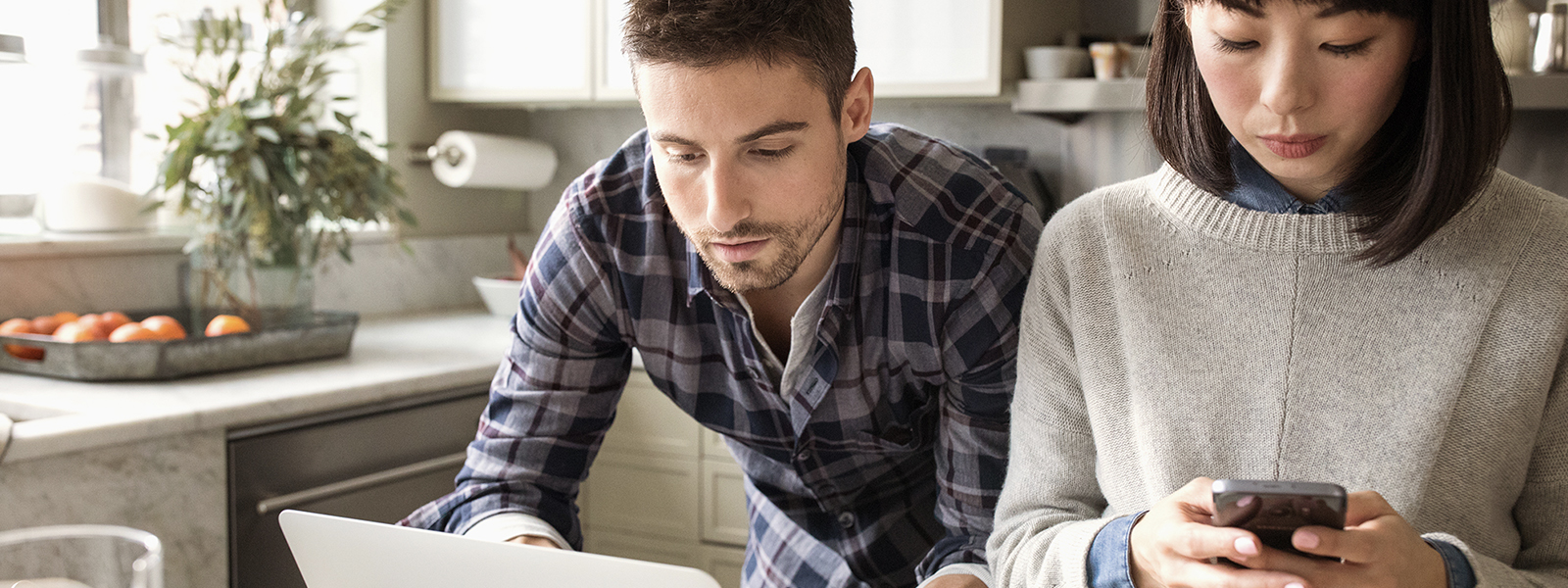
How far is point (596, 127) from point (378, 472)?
4.27ft

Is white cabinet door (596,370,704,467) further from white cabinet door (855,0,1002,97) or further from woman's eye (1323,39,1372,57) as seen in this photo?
woman's eye (1323,39,1372,57)

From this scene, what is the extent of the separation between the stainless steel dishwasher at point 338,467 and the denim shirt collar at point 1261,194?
1425 millimetres

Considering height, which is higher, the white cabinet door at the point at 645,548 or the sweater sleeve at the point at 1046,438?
the sweater sleeve at the point at 1046,438

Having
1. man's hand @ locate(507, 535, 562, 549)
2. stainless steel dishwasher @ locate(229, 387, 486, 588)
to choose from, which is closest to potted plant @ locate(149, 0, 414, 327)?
stainless steel dishwasher @ locate(229, 387, 486, 588)

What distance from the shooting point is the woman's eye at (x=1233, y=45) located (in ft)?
2.76

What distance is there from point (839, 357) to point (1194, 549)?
55 centimetres

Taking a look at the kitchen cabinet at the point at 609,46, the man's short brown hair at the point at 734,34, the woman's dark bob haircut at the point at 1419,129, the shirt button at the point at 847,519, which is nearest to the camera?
the woman's dark bob haircut at the point at 1419,129

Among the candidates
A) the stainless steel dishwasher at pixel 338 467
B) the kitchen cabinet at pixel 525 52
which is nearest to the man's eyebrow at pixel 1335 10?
the stainless steel dishwasher at pixel 338 467

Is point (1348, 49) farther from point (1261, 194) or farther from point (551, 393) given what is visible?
point (551, 393)

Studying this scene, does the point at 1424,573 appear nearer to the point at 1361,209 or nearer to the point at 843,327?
the point at 1361,209

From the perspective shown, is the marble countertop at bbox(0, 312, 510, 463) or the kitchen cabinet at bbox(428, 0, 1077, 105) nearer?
the marble countertop at bbox(0, 312, 510, 463)

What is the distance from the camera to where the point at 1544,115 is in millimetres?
2275

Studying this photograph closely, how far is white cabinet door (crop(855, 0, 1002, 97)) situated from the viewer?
236 centimetres

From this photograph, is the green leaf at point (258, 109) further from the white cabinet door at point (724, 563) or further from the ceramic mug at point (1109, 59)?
the ceramic mug at point (1109, 59)
